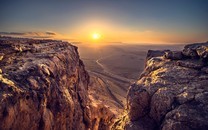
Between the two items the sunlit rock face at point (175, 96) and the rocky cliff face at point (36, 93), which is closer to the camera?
the sunlit rock face at point (175, 96)

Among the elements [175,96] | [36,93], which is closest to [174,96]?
[175,96]

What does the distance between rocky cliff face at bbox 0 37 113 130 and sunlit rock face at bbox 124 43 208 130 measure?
7053 millimetres

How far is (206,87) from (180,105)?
1608 millimetres

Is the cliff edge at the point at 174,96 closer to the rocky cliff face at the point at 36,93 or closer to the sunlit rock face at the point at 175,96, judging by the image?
the sunlit rock face at the point at 175,96

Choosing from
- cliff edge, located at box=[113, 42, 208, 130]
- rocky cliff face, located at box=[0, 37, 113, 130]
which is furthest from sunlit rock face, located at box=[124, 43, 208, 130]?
rocky cliff face, located at box=[0, 37, 113, 130]

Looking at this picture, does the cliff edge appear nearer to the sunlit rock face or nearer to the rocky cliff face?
the sunlit rock face

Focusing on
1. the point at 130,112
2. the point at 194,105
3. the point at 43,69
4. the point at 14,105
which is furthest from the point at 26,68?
the point at 194,105

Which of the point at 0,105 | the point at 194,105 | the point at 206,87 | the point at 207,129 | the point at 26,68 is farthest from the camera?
the point at 26,68

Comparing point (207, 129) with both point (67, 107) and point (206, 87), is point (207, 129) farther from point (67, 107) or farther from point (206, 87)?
point (67, 107)

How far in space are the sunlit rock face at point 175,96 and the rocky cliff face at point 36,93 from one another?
705cm

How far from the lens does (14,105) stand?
14.0 m

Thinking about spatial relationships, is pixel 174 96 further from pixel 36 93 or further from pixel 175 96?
→ pixel 36 93

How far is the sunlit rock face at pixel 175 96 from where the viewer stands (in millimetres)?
9938

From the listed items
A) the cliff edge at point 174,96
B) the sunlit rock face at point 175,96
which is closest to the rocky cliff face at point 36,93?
the cliff edge at point 174,96
